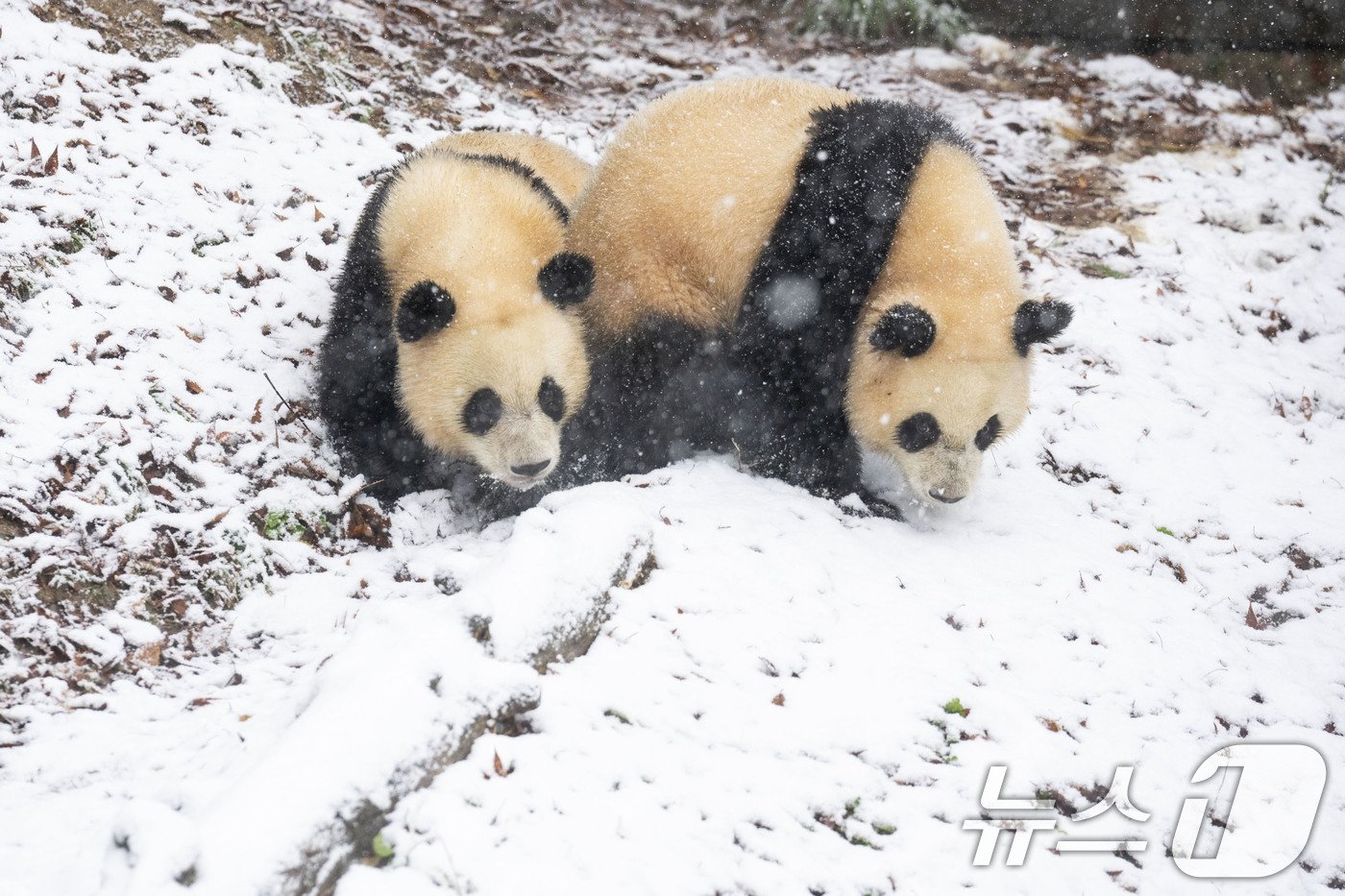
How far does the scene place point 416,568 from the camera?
503cm

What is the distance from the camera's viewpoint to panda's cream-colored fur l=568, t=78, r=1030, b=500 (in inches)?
222

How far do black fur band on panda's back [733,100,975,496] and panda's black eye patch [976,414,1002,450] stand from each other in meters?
0.68

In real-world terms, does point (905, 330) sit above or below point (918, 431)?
above

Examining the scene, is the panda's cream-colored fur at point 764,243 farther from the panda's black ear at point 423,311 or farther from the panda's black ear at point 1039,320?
the panda's black ear at point 423,311

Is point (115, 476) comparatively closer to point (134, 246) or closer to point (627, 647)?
point (134, 246)

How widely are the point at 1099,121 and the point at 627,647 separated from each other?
365 inches

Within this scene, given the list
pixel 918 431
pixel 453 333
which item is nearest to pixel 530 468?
pixel 453 333

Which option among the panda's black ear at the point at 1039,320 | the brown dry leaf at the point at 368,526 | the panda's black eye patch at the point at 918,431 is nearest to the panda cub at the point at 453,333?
the brown dry leaf at the point at 368,526

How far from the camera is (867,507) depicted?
20.2 ft

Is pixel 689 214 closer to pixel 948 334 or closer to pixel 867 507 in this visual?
pixel 948 334

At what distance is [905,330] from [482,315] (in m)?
2.28

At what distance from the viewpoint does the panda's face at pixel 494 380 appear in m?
5.29

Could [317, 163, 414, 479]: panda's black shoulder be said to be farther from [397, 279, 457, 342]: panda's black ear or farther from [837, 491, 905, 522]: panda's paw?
[837, 491, 905, 522]: panda's paw

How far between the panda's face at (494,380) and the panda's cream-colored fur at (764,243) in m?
0.65
